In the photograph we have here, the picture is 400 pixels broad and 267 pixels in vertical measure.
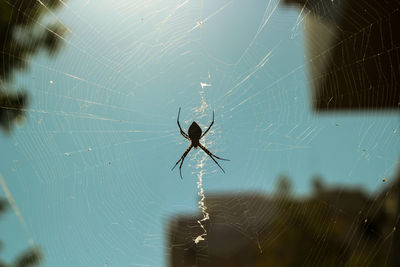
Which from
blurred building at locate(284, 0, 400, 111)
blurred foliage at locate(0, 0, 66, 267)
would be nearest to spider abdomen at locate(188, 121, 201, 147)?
blurred building at locate(284, 0, 400, 111)

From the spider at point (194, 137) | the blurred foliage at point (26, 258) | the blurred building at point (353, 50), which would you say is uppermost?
the blurred building at point (353, 50)

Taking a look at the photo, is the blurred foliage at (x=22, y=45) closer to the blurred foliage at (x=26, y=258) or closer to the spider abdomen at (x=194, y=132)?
the blurred foliage at (x=26, y=258)

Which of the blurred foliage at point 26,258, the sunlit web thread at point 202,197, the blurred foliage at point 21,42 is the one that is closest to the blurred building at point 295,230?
the sunlit web thread at point 202,197

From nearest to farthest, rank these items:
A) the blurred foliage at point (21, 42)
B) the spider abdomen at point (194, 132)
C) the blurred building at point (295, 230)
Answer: the blurred foliage at point (21, 42) < the blurred building at point (295, 230) < the spider abdomen at point (194, 132)

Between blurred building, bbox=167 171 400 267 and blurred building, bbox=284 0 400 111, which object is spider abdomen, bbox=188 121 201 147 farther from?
blurred building, bbox=284 0 400 111

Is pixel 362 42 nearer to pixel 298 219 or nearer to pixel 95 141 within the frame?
pixel 298 219

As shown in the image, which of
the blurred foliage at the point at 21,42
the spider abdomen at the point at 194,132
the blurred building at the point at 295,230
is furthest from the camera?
the spider abdomen at the point at 194,132
